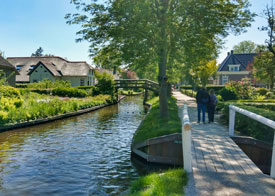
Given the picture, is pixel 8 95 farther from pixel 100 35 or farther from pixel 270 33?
pixel 270 33

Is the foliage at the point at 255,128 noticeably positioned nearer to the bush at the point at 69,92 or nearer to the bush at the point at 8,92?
the bush at the point at 8,92

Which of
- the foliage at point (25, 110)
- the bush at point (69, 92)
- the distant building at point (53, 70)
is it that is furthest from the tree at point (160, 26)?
the distant building at point (53, 70)

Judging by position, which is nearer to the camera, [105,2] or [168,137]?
[168,137]

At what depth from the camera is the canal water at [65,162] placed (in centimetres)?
761

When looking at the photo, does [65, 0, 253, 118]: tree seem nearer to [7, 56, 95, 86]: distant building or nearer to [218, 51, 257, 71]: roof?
[7, 56, 95, 86]: distant building

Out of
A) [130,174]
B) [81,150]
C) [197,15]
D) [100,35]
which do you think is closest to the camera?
[130,174]

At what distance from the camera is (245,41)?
9406cm

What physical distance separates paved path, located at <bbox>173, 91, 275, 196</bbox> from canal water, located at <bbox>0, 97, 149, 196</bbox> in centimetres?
235

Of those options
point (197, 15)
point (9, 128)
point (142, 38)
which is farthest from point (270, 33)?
point (9, 128)

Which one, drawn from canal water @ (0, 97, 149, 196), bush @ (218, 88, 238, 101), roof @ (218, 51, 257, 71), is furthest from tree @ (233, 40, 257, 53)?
canal water @ (0, 97, 149, 196)

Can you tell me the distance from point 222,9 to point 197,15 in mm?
1568

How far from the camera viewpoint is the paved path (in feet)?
16.4

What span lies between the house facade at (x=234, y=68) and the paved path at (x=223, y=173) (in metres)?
51.6

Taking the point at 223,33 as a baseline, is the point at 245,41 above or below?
above
